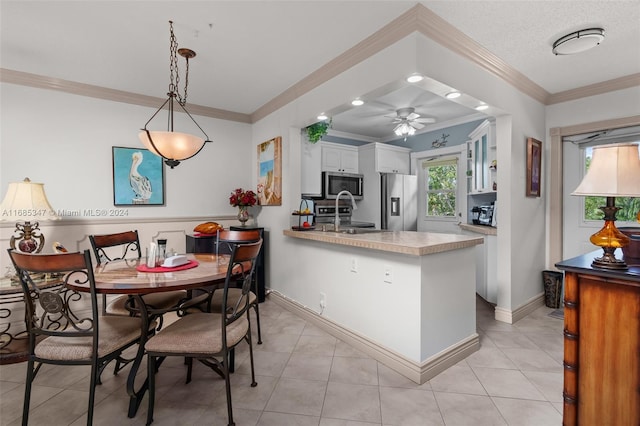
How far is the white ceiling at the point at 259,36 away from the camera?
1960 millimetres

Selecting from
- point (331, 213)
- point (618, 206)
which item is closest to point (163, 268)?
point (331, 213)

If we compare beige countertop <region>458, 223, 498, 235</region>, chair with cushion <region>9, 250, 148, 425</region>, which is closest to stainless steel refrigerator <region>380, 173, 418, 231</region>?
beige countertop <region>458, 223, 498, 235</region>

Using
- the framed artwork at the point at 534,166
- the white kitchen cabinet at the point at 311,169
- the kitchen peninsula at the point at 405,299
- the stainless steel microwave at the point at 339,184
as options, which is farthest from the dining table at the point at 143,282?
the framed artwork at the point at 534,166

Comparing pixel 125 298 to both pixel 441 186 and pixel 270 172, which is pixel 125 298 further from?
pixel 441 186

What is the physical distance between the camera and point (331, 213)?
468cm

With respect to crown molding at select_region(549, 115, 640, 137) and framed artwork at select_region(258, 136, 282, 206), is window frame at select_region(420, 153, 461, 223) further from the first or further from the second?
framed artwork at select_region(258, 136, 282, 206)

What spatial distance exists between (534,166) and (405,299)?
2.39 m

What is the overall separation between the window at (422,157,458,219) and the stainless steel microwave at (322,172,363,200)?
122cm

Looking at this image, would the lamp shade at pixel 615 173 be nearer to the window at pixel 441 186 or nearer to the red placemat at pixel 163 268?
the red placemat at pixel 163 268

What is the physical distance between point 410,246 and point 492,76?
1881 mm

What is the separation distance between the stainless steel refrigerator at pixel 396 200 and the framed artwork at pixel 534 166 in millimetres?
1991

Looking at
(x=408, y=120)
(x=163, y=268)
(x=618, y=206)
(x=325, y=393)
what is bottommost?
(x=325, y=393)

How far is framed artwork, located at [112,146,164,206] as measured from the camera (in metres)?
3.38

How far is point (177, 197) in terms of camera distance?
376cm
